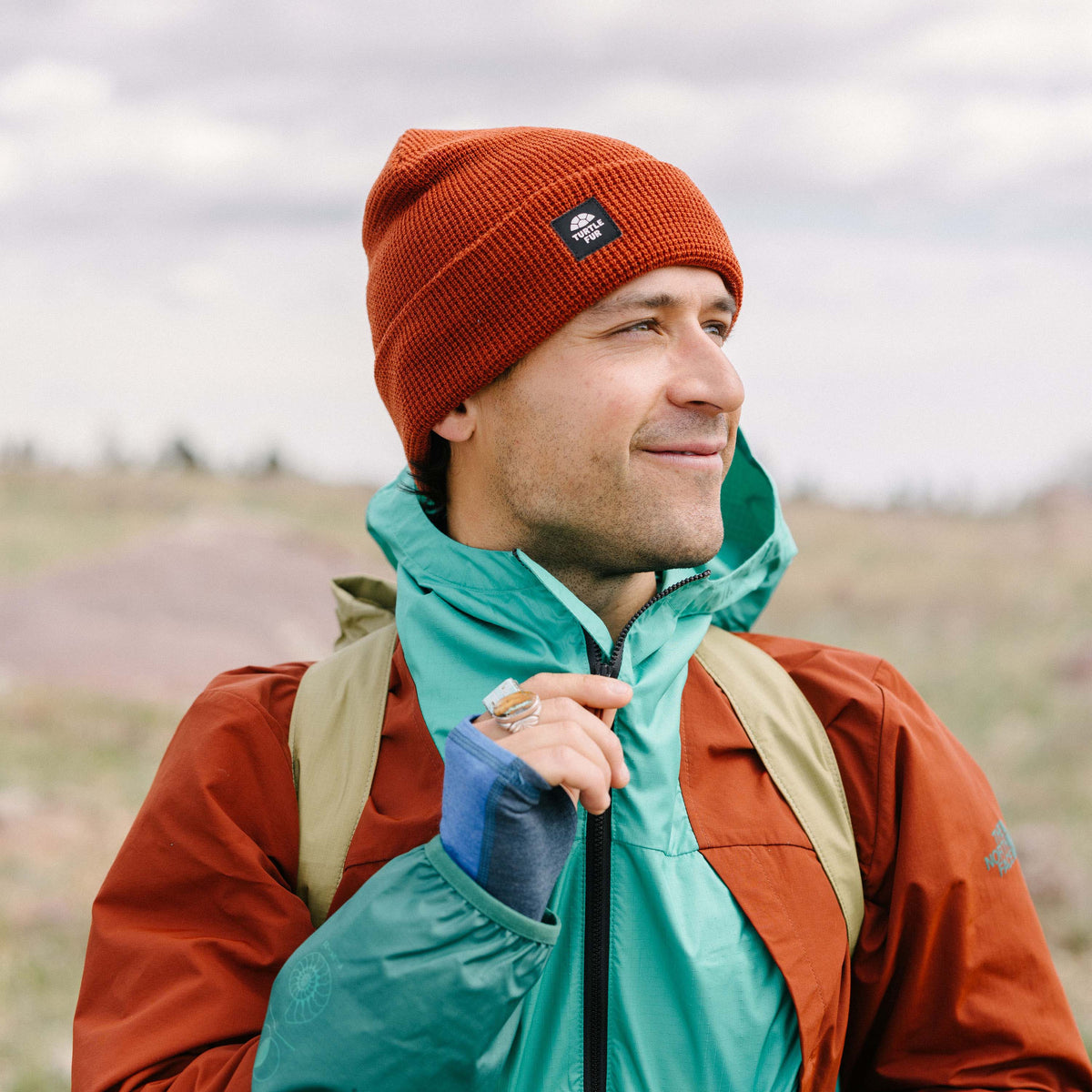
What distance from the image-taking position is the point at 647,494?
2.15 m

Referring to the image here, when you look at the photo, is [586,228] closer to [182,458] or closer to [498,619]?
[498,619]

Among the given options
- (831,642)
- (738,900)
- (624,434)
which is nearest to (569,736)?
(738,900)

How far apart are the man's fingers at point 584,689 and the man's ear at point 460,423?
2.40 feet

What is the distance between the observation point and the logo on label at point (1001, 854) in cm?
219

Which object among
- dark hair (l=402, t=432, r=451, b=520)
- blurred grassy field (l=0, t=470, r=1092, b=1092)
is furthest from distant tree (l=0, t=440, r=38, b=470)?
dark hair (l=402, t=432, r=451, b=520)

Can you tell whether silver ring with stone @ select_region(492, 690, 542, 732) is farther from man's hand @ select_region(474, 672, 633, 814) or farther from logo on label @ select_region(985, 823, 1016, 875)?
logo on label @ select_region(985, 823, 1016, 875)

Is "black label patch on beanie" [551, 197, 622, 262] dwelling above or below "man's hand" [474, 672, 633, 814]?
above

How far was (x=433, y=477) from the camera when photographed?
2652 mm

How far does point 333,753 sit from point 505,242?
3.73 feet

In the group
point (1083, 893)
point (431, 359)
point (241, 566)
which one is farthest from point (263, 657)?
point (431, 359)

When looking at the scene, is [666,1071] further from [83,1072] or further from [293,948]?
[83,1072]

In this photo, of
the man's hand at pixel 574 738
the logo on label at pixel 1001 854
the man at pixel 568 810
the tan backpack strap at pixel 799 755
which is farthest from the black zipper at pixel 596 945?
the logo on label at pixel 1001 854

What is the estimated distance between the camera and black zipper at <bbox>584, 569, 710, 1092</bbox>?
76.5 inches

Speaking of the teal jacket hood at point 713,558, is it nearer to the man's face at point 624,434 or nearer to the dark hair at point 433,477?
the dark hair at point 433,477
